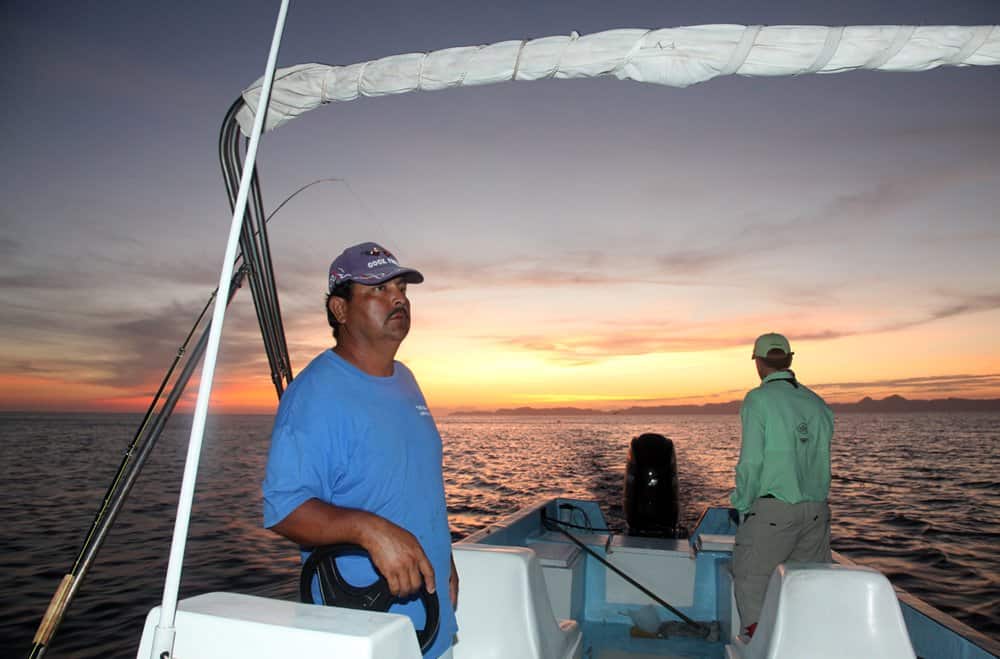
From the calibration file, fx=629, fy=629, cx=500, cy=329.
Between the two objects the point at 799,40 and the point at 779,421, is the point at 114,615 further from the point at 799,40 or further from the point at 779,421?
the point at 799,40

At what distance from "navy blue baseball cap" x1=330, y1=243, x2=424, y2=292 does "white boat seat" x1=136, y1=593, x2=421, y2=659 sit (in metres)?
0.91

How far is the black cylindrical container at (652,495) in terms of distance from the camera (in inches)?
291

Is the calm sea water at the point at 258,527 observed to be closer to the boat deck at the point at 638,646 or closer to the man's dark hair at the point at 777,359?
the boat deck at the point at 638,646

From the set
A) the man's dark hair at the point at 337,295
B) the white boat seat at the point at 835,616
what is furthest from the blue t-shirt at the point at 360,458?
the white boat seat at the point at 835,616

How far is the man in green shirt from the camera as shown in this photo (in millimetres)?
3705

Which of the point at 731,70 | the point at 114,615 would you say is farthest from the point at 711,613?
the point at 114,615

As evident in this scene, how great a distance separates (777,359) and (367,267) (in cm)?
300

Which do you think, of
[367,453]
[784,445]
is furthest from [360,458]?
[784,445]

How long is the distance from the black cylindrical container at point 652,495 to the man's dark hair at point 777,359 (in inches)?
151

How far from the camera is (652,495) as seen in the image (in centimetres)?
740

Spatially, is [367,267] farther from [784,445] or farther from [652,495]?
[652,495]

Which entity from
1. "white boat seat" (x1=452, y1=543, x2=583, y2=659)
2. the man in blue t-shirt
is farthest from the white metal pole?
"white boat seat" (x1=452, y1=543, x2=583, y2=659)

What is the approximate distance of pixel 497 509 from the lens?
54.7 ft

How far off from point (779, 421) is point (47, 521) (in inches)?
708
